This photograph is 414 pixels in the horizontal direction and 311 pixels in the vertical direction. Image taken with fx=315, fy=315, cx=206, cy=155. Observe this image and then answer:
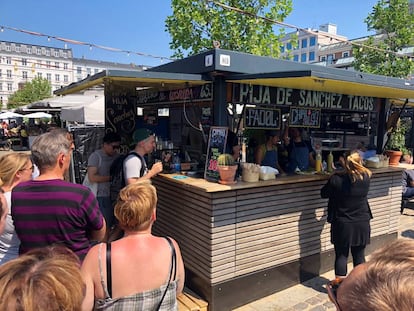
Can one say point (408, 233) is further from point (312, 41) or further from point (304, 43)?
point (304, 43)

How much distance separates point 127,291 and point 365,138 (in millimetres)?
6414

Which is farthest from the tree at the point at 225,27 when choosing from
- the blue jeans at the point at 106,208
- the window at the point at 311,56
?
the window at the point at 311,56

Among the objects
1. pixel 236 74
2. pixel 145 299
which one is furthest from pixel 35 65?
pixel 145 299

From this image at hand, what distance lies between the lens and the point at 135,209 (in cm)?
172

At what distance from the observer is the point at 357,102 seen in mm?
5527

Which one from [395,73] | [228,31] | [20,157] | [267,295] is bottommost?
[267,295]

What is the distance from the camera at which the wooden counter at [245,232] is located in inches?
120

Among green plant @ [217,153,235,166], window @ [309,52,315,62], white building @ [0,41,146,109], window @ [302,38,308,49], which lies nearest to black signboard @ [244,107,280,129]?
green plant @ [217,153,235,166]

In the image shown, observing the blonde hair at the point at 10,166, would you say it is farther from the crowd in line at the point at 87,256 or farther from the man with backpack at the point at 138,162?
the man with backpack at the point at 138,162

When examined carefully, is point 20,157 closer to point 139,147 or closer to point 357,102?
point 139,147

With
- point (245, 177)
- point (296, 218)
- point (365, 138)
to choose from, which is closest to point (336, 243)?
point (296, 218)

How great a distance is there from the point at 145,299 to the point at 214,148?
7.02ft

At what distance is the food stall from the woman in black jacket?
Result: 38cm

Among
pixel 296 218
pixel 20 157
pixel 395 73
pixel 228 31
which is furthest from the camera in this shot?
pixel 395 73
